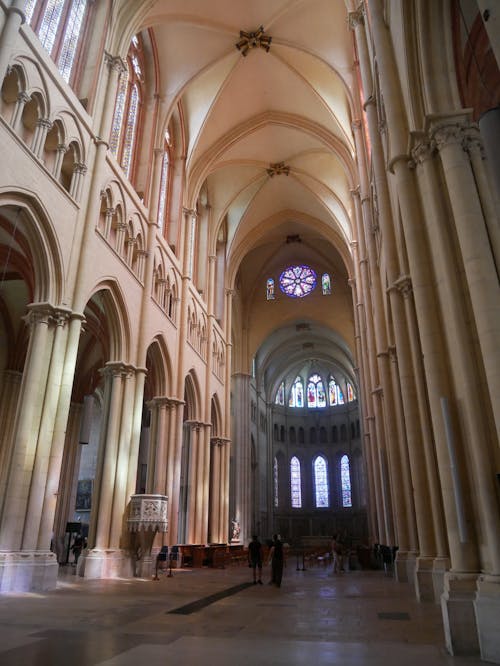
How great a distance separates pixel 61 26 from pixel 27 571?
1256 centimetres

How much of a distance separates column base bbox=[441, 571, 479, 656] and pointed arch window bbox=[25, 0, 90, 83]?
12986 millimetres

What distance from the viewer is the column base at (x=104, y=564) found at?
12258 mm

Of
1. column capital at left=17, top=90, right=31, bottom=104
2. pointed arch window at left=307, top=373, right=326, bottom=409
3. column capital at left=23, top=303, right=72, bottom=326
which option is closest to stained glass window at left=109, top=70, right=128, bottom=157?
column capital at left=17, top=90, right=31, bottom=104

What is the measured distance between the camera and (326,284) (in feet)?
119

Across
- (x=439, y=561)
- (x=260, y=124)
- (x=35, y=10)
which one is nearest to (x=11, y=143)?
(x=35, y=10)

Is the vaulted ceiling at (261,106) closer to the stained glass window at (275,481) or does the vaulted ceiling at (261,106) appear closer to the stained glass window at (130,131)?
the stained glass window at (130,131)

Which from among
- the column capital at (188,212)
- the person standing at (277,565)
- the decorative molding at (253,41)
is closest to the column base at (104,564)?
the person standing at (277,565)

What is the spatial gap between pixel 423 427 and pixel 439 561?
2110 mm

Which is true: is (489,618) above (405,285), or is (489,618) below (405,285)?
below

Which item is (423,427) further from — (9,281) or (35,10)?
(9,281)

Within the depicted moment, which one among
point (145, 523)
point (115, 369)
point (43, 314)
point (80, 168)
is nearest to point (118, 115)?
point (80, 168)

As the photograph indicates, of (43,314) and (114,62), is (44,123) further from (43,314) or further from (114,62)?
(114,62)

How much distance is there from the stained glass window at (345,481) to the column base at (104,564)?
34.9 metres

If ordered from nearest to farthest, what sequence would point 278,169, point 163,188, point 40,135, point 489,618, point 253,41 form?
point 489,618
point 40,135
point 253,41
point 163,188
point 278,169
